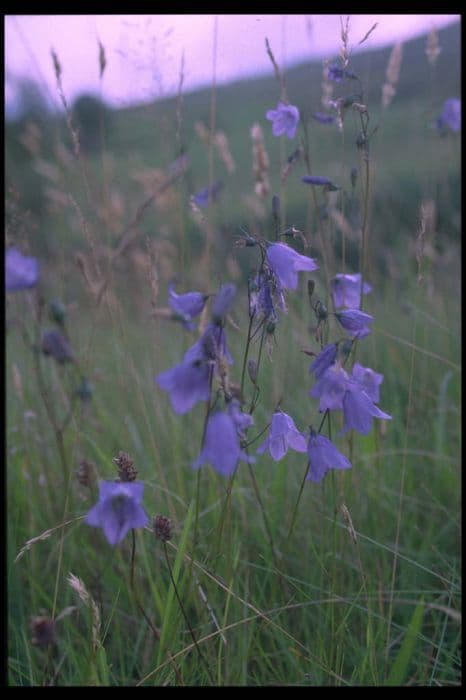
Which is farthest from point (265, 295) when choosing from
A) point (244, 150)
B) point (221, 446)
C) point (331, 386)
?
point (244, 150)

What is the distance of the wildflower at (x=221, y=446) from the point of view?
0.92m

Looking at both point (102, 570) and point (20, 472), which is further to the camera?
point (20, 472)

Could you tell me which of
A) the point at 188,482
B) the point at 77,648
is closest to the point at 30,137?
the point at 188,482

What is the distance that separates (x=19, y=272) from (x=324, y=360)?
0.57 meters

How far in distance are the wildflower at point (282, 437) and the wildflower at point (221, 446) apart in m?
0.28

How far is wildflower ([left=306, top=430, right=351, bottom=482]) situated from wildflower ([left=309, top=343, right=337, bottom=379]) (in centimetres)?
12

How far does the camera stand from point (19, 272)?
1081 mm

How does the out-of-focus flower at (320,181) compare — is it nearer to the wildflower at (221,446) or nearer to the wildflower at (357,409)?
the wildflower at (357,409)

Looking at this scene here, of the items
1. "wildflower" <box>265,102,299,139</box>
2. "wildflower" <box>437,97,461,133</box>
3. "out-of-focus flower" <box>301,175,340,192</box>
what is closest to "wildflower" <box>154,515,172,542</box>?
"out-of-focus flower" <box>301,175,340,192</box>

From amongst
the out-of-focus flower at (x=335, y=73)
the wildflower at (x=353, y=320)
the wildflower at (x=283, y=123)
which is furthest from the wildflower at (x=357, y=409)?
the out-of-focus flower at (x=335, y=73)

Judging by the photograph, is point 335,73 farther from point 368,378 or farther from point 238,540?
point 238,540

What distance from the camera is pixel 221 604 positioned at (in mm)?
1461

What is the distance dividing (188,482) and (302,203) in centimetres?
692
